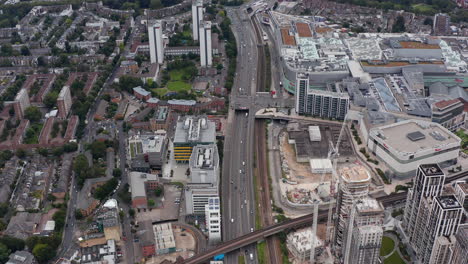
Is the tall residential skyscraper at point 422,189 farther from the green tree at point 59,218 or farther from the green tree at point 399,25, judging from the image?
the green tree at point 399,25

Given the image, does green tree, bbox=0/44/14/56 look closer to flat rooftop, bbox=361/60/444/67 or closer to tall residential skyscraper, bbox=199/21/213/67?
tall residential skyscraper, bbox=199/21/213/67

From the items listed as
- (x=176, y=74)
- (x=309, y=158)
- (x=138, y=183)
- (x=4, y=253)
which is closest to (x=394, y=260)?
(x=309, y=158)

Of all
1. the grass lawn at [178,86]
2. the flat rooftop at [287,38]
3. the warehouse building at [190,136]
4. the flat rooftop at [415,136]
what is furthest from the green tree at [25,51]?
the flat rooftop at [415,136]

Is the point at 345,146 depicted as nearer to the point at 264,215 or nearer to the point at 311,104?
the point at 311,104

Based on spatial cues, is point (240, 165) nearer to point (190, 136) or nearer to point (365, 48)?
point (190, 136)

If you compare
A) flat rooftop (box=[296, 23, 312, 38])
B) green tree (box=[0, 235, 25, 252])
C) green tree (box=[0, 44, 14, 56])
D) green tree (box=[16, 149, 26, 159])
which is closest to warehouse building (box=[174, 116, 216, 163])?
green tree (box=[16, 149, 26, 159])
